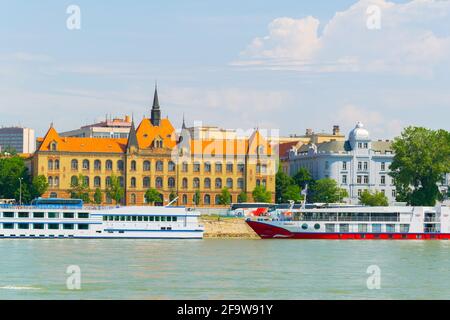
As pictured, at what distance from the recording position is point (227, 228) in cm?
9119

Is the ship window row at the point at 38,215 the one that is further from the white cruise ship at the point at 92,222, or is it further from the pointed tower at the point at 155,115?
the pointed tower at the point at 155,115

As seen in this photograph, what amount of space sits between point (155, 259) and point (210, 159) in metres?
69.2

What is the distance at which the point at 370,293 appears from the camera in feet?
128

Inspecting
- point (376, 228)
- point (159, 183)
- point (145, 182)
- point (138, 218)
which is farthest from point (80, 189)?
point (376, 228)

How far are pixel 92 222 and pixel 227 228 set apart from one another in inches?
608

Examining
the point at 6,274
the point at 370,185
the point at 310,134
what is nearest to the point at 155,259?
the point at 6,274

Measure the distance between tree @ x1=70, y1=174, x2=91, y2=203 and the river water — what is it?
45812 mm

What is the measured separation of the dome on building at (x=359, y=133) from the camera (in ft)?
424

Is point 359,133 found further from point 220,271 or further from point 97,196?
point 220,271

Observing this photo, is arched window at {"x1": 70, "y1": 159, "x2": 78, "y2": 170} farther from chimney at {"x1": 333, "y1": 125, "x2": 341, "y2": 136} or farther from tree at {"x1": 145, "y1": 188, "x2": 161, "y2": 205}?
chimney at {"x1": 333, "y1": 125, "x2": 341, "y2": 136}

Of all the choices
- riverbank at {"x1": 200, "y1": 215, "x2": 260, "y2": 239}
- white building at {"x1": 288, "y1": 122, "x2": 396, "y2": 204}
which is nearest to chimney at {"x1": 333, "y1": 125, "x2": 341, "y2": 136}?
white building at {"x1": 288, "y1": 122, "x2": 396, "y2": 204}

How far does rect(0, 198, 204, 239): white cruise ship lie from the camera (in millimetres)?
77438

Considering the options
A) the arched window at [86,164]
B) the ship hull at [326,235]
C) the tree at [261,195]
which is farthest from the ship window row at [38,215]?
the arched window at [86,164]
